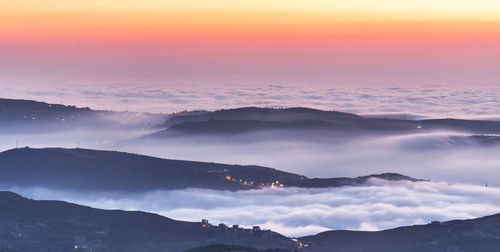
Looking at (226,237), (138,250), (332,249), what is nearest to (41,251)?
(138,250)

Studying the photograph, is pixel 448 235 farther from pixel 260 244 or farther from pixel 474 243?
pixel 260 244

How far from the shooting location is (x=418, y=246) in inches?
7633

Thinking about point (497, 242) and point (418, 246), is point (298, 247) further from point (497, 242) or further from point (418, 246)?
point (497, 242)

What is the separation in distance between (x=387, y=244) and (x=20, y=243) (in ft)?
226

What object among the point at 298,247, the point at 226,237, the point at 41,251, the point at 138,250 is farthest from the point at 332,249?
the point at 41,251

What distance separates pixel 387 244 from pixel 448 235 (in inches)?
458

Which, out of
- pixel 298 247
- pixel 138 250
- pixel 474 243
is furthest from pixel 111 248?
pixel 474 243

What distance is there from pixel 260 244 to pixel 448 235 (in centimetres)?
3723

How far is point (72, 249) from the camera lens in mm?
192375

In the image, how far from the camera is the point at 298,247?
190m

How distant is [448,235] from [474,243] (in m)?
8.34

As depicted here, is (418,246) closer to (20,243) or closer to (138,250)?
(138,250)

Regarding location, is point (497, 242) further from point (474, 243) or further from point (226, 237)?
point (226, 237)

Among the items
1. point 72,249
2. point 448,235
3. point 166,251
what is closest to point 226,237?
point 166,251
